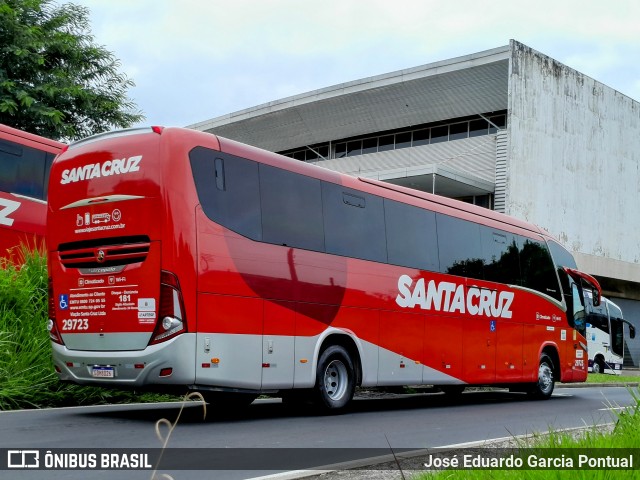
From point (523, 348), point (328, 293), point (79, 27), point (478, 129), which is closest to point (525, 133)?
point (478, 129)

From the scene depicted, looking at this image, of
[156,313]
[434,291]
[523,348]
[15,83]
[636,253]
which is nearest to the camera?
[156,313]

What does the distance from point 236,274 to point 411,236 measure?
4451 mm

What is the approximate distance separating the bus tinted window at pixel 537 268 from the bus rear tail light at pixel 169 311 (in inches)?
371

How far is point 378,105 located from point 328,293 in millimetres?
31065

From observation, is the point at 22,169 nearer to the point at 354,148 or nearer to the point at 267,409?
the point at 267,409

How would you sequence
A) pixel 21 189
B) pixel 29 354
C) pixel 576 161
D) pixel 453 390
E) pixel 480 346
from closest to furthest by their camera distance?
pixel 29 354, pixel 21 189, pixel 480 346, pixel 453 390, pixel 576 161

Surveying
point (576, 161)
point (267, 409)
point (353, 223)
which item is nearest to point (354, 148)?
point (576, 161)

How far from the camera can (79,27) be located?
2775 cm

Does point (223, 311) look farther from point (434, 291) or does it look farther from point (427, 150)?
point (427, 150)

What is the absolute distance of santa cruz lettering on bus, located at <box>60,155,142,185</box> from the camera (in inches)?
406

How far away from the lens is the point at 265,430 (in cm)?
983

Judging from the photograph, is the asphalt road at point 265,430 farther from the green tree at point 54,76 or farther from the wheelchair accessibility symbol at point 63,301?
the green tree at point 54,76

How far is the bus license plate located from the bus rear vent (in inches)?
48.7

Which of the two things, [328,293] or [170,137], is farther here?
[328,293]
